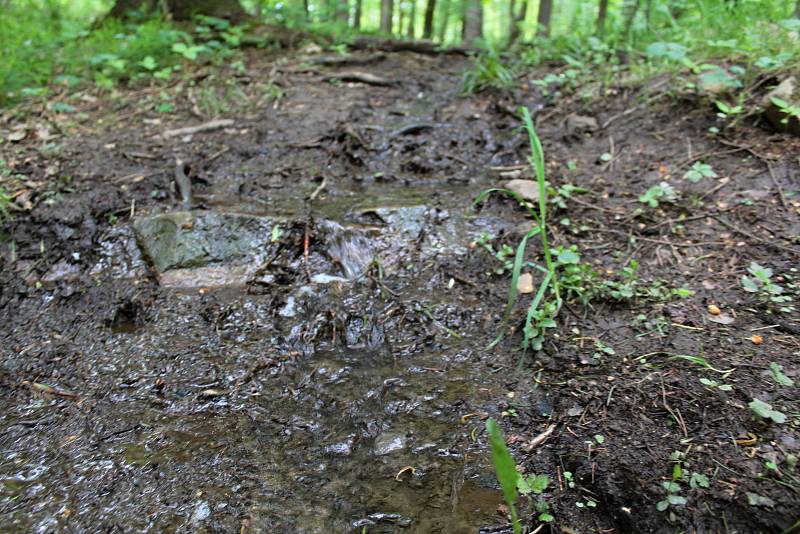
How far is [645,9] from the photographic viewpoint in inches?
218

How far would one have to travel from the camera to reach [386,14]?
10109mm

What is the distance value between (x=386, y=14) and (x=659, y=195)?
8.54 m

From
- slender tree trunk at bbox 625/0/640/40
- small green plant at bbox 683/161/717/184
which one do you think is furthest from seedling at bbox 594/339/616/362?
slender tree trunk at bbox 625/0/640/40

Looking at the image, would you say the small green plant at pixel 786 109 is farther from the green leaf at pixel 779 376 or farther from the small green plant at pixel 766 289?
the green leaf at pixel 779 376

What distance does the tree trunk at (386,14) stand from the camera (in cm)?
1005

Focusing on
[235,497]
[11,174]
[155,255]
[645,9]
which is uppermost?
[645,9]

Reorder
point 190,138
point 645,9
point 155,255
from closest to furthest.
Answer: point 155,255, point 190,138, point 645,9

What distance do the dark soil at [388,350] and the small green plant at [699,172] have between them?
0.11m

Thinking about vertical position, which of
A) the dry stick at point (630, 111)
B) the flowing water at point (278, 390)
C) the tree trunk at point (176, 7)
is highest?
the tree trunk at point (176, 7)

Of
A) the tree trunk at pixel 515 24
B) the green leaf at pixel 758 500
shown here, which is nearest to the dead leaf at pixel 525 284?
the green leaf at pixel 758 500

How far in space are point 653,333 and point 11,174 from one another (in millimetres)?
4219

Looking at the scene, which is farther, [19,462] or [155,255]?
[155,255]

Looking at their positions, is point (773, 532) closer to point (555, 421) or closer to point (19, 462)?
point (555, 421)

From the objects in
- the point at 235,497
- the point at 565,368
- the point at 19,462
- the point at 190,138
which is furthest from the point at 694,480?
the point at 190,138
